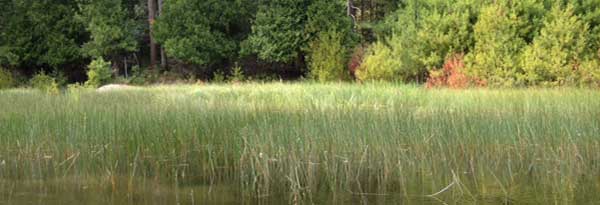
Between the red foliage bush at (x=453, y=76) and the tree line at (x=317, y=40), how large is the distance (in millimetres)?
39

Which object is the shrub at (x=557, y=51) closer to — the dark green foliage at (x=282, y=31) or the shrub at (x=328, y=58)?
the shrub at (x=328, y=58)

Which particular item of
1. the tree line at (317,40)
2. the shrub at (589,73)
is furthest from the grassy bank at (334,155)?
the tree line at (317,40)

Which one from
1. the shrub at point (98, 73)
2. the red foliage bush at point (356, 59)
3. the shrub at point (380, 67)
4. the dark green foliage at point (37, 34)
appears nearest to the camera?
the shrub at point (380, 67)

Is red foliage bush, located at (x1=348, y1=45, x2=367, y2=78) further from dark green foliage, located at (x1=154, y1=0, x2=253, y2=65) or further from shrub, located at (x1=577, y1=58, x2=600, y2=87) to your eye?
shrub, located at (x1=577, y1=58, x2=600, y2=87)

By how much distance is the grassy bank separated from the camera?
4.64 metres

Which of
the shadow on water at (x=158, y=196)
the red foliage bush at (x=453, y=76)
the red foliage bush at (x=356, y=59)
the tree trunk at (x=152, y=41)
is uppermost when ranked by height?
the tree trunk at (x=152, y=41)

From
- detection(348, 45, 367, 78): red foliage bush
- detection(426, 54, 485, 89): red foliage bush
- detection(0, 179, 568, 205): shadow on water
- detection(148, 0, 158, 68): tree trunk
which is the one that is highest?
detection(148, 0, 158, 68): tree trunk

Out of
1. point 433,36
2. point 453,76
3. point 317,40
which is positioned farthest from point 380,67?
point 317,40

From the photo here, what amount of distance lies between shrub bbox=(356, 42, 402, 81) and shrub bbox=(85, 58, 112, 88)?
9.91m

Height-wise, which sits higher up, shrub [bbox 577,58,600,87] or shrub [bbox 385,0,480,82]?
shrub [bbox 385,0,480,82]

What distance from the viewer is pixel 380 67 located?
18641mm

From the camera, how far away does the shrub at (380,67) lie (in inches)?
735

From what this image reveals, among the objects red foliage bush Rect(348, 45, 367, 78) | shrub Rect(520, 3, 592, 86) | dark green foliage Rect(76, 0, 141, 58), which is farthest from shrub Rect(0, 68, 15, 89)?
shrub Rect(520, 3, 592, 86)

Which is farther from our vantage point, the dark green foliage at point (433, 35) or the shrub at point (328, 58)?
the shrub at point (328, 58)
